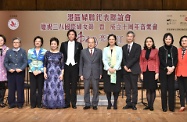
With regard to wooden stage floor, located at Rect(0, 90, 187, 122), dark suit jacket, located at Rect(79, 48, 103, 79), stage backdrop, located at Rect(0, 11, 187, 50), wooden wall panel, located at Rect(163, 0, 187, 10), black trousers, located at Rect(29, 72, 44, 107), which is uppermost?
wooden wall panel, located at Rect(163, 0, 187, 10)

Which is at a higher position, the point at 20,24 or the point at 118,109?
the point at 20,24

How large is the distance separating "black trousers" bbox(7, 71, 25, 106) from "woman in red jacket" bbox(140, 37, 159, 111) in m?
2.16

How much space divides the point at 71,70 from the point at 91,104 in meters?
0.72

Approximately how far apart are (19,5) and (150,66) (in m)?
5.00

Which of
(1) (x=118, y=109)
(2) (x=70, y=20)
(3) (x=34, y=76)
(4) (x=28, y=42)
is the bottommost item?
(1) (x=118, y=109)

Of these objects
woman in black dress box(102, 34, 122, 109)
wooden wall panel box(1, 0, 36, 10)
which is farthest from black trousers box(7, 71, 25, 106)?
wooden wall panel box(1, 0, 36, 10)

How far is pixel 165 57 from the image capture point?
5.00 m

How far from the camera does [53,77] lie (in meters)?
5.31

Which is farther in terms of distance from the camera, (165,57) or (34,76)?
(34,76)

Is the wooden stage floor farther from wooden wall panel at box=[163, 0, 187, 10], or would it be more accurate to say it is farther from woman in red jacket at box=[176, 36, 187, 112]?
wooden wall panel at box=[163, 0, 187, 10]

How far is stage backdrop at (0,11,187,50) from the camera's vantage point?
326 inches

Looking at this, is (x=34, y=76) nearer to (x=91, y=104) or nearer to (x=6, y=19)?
(x=91, y=104)

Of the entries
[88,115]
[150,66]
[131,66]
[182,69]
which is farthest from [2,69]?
[182,69]

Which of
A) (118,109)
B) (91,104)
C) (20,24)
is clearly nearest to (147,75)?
(118,109)
